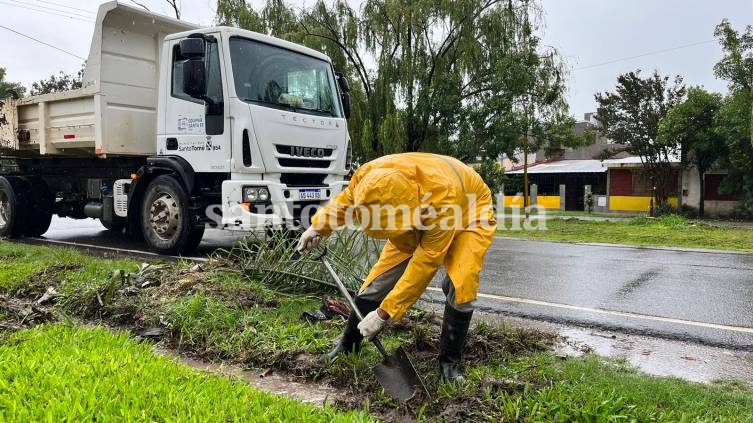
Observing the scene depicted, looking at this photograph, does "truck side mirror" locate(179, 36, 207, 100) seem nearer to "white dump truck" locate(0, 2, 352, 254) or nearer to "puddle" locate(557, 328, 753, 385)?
"white dump truck" locate(0, 2, 352, 254)

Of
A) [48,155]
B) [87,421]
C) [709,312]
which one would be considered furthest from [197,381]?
[48,155]

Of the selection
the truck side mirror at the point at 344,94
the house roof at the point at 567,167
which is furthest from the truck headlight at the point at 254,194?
the house roof at the point at 567,167

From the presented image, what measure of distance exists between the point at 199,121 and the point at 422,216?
4764 millimetres

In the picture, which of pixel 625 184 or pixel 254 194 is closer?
pixel 254 194

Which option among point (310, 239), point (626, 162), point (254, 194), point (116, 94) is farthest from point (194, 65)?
point (626, 162)

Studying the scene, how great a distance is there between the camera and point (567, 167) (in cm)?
3198

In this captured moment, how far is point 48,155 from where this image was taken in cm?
936

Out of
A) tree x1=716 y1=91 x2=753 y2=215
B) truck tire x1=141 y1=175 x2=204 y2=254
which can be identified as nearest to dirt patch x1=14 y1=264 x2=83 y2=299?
truck tire x1=141 y1=175 x2=204 y2=254

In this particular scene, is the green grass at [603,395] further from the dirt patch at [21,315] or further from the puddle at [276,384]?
the dirt patch at [21,315]

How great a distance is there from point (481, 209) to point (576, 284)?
3.65 meters

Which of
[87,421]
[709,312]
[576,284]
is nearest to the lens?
[87,421]

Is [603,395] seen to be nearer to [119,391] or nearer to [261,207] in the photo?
[119,391]

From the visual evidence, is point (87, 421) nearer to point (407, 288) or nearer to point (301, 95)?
point (407, 288)

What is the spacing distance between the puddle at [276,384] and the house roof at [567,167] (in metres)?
28.5
